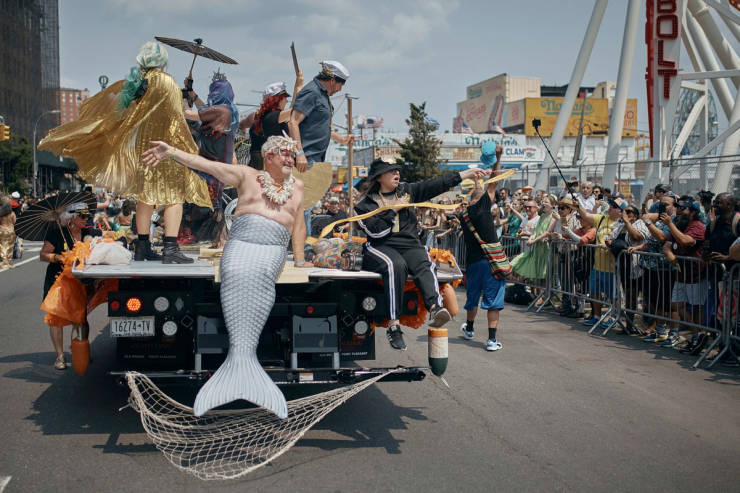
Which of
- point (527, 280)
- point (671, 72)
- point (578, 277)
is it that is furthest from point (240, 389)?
point (671, 72)

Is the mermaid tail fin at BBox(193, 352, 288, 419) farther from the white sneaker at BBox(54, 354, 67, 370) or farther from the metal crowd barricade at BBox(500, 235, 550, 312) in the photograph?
the metal crowd barricade at BBox(500, 235, 550, 312)

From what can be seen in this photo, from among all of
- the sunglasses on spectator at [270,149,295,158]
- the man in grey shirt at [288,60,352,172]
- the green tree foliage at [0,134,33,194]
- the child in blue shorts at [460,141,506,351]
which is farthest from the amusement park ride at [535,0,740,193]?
the green tree foliage at [0,134,33,194]

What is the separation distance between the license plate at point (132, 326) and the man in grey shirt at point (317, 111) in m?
2.53

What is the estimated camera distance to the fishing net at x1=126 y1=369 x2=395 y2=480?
460 centimetres

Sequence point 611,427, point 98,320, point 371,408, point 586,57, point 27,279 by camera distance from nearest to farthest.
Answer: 1. point 611,427
2. point 371,408
3. point 98,320
4. point 27,279
5. point 586,57

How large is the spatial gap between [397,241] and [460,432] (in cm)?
154

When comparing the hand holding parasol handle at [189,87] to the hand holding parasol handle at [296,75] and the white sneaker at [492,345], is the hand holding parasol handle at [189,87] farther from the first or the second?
the white sneaker at [492,345]

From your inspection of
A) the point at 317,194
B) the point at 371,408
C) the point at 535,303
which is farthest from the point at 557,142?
the point at 371,408

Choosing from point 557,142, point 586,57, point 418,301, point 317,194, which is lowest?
point 418,301

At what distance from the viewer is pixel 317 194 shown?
7898 millimetres

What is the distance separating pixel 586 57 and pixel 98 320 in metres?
20.6

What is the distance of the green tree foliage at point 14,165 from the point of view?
170 ft

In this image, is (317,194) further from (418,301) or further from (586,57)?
(586,57)

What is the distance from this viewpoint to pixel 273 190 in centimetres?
516
